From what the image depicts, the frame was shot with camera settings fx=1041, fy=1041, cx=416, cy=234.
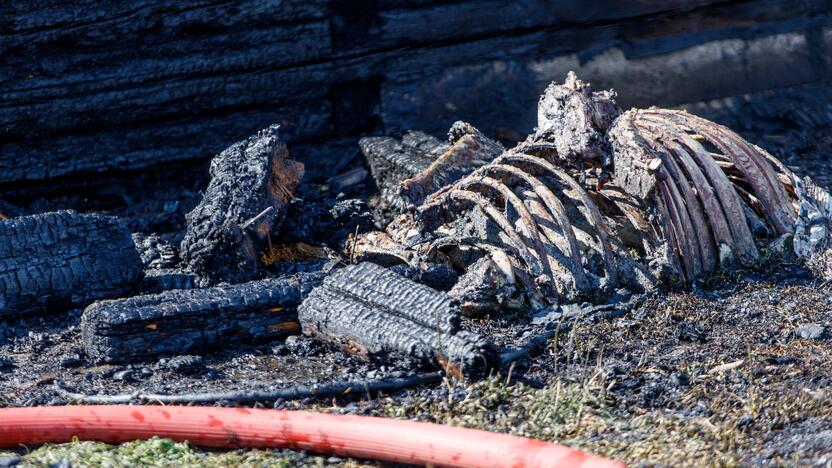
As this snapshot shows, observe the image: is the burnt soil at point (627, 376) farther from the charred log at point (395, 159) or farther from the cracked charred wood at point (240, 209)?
the charred log at point (395, 159)

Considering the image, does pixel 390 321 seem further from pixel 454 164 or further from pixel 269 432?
pixel 454 164

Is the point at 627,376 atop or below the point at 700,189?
below

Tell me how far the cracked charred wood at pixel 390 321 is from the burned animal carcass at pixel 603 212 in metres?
0.50

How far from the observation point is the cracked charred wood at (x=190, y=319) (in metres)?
5.14

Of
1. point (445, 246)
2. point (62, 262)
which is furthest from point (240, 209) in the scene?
point (445, 246)

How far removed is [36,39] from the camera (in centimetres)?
768

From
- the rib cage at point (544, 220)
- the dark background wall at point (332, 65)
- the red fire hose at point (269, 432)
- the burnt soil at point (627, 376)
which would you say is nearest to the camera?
the red fire hose at point (269, 432)

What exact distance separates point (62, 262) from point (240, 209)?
1.06 m

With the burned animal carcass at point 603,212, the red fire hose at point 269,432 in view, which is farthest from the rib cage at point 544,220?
the red fire hose at point 269,432

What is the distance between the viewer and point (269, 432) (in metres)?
4.06

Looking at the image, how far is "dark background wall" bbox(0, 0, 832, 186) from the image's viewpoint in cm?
782

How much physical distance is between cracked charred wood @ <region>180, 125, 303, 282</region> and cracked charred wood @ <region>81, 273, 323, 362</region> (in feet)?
1.71

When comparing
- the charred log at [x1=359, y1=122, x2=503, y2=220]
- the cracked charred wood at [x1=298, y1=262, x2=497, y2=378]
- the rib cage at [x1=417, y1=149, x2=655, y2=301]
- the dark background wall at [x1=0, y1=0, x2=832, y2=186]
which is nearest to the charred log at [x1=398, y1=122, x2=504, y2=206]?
the charred log at [x1=359, y1=122, x2=503, y2=220]

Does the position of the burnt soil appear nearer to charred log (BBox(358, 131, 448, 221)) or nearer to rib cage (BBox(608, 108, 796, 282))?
rib cage (BBox(608, 108, 796, 282))
